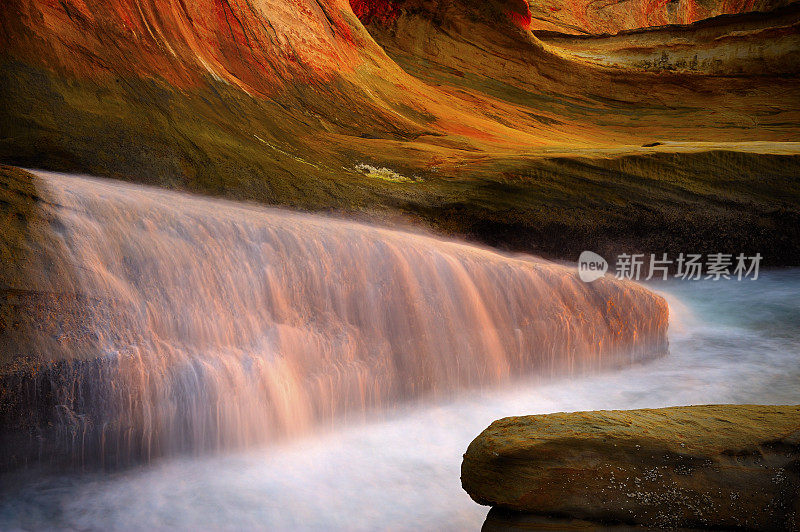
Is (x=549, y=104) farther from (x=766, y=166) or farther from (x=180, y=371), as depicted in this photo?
(x=180, y=371)

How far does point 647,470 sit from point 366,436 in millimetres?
1610

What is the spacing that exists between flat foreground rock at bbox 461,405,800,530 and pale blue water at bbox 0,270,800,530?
0.57m

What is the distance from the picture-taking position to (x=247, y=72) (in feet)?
20.4

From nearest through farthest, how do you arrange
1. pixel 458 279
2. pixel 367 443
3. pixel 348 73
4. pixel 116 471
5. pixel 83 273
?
1. pixel 116 471
2. pixel 83 273
3. pixel 367 443
4. pixel 458 279
5. pixel 348 73

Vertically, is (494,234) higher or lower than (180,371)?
higher

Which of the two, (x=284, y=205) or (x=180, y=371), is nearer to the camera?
(x=180, y=371)

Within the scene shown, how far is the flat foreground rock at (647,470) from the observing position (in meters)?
1.85

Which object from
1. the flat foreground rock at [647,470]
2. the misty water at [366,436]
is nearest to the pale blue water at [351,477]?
the misty water at [366,436]

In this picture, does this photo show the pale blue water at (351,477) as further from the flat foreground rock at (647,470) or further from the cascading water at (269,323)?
the flat foreground rock at (647,470)

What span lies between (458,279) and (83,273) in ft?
7.17

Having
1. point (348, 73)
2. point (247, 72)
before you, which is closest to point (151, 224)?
point (247, 72)

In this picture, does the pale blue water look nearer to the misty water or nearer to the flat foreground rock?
the misty water
